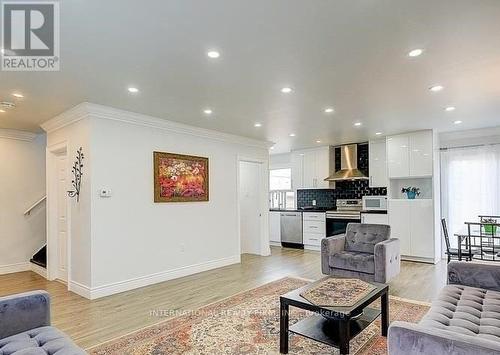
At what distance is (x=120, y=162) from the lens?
433cm

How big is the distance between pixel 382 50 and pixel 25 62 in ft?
10.2

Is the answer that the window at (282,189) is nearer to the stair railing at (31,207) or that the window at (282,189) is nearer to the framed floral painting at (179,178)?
the framed floral painting at (179,178)

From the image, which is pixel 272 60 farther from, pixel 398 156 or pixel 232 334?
pixel 398 156

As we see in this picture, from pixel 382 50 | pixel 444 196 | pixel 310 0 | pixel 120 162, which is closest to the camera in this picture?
pixel 310 0

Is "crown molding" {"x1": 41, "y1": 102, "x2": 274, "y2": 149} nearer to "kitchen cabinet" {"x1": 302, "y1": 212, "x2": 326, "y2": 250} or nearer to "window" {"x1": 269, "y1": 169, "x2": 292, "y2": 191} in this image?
"kitchen cabinet" {"x1": 302, "y1": 212, "x2": 326, "y2": 250}

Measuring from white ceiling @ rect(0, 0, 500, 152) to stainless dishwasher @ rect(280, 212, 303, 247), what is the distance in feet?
11.3

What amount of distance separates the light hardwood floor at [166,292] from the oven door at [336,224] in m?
1.17

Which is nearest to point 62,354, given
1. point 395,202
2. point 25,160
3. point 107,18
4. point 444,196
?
point 107,18

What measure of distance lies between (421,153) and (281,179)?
12.8ft

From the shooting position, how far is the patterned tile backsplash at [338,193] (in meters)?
7.27

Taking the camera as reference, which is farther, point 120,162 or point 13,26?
point 120,162

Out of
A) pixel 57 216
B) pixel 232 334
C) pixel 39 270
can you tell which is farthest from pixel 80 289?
pixel 232 334

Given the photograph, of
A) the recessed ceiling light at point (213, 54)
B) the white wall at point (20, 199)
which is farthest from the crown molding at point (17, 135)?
the recessed ceiling light at point (213, 54)

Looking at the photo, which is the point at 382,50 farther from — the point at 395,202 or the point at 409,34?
the point at 395,202
